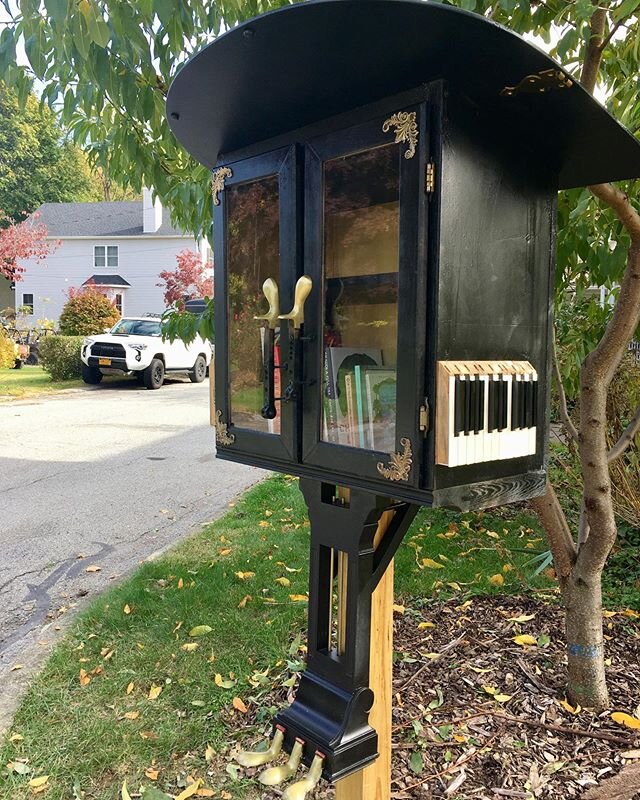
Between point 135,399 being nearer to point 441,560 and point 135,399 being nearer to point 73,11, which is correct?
point 441,560

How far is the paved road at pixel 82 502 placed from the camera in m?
3.47

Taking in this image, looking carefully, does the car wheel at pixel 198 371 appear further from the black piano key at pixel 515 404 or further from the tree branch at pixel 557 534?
the black piano key at pixel 515 404

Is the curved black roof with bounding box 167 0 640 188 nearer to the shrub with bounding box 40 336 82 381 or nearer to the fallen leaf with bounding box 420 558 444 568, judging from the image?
the fallen leaf with bounding box 420 558 444 568

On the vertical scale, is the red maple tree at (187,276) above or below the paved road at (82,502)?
above

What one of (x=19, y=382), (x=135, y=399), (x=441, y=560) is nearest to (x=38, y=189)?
(x=19, y=382)

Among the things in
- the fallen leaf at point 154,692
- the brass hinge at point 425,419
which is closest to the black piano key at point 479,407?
the brass hinge at point 425,419

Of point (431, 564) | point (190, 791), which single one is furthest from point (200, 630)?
point (431, 564)

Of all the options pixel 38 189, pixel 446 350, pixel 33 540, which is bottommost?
pixel 33 540

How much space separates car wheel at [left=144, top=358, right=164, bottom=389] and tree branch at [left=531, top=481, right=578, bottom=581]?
1254 cm

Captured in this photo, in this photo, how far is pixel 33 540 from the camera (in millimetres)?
4543

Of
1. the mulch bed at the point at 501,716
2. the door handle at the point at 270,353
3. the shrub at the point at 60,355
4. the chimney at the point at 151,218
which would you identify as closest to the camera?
the door handle at the point at 270,353

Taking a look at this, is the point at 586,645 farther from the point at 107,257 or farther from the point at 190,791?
the point at 107,257

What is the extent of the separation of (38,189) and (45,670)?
105 feet

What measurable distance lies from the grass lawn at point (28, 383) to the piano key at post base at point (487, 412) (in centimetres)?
1236
